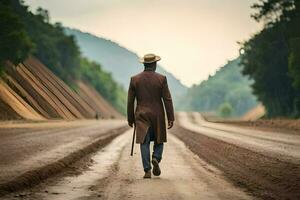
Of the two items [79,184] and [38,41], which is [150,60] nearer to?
[79,184]

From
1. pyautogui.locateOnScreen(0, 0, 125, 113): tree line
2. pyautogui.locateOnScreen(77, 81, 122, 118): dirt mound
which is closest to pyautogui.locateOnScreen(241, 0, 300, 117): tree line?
pyautogui.locateOnScreen(0, 0, 125, 113): tree line

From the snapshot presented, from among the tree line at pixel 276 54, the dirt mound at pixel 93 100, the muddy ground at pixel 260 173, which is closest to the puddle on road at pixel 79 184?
the muddy ground at pixel 260 173

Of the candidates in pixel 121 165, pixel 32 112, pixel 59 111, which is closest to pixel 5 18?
pixel 32 112

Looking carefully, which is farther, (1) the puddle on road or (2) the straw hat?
(2) the straw hat

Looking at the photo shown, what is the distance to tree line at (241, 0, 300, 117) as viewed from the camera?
66.8 metres

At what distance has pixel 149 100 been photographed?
12508mm

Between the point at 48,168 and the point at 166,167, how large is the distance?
2.91m

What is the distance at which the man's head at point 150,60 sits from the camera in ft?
41.1

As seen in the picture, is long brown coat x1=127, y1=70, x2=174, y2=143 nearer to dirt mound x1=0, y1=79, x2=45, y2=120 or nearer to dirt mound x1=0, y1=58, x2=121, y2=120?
dirt mound x1=0, y1=79, x2=45, y2=120

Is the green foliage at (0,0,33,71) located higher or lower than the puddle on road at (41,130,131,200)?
higher

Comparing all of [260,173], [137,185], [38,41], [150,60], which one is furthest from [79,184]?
[38,41]

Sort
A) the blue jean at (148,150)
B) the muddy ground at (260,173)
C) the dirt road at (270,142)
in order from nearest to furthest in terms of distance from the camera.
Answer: the muddy ground at (260,173)
the blue jean at (148,150)
the dirt road at (270,142)

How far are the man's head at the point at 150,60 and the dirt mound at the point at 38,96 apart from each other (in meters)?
44.7

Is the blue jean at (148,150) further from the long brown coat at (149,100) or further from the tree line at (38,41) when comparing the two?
the tree line at (38,41)
